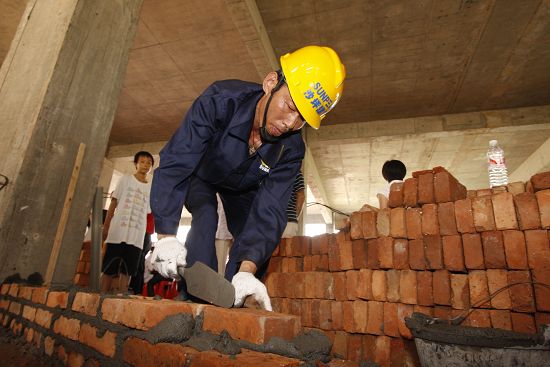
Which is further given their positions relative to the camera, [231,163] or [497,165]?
[497,165]

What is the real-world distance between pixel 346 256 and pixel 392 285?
1.67 feet

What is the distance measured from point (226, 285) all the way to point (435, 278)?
1989 millimetres

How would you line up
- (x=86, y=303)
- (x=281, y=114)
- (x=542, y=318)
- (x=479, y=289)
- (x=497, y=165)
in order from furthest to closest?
1. (x=497, y=165)
2. (x=479, y=289)
3. (x=542, y=318)
4. (x=281, y=114)
5. (x=86, y=303)

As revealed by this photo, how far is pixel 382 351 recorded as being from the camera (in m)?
2.72

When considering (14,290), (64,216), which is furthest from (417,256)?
(14,290)

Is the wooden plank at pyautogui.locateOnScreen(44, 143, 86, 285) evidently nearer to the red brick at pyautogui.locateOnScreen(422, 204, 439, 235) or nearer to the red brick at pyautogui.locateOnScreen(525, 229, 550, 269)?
the red brick at pyautogui.locateOnScreen(422, 204, 439, 235)

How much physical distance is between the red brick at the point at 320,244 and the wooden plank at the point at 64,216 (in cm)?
233

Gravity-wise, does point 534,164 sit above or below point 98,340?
above

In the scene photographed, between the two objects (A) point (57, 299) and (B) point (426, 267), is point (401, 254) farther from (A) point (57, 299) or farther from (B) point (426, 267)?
(A) point (57, 299)

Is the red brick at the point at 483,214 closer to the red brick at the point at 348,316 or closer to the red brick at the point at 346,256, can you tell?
the red brick at the point at 346,256

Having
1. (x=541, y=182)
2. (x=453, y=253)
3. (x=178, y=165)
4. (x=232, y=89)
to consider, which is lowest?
(x=453, y=253)

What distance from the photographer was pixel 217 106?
1.81 metres

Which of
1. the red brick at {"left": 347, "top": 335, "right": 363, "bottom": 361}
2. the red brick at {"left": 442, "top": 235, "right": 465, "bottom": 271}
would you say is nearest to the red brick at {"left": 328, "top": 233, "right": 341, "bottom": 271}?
the red brick at {"left": 347, "top": 335, "right": 363, "bottom": 361}

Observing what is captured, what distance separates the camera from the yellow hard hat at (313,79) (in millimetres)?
1885
